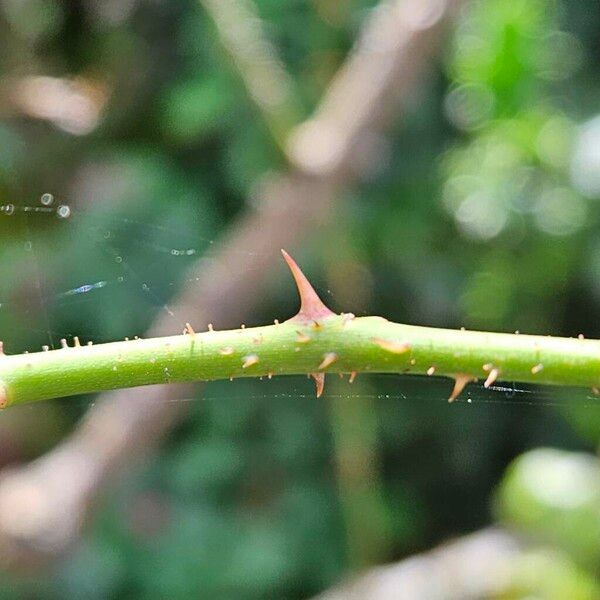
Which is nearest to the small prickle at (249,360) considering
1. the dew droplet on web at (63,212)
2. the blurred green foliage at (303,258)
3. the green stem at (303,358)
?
the green stem at (303,358)

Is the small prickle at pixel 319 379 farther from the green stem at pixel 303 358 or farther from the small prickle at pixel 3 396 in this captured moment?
the small prickle at pixel 3 396

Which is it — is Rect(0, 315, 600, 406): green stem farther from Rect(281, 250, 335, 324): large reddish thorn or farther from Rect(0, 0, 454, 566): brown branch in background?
Rect(0, 0, 454, 566): brown branch in background

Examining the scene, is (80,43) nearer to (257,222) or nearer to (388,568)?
(257,222)

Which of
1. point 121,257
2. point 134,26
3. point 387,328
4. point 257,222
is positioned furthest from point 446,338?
point 134,26

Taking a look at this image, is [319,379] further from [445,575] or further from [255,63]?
[445,575]

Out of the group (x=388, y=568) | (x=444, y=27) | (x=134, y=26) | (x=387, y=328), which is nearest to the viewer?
(x=387, y=328)

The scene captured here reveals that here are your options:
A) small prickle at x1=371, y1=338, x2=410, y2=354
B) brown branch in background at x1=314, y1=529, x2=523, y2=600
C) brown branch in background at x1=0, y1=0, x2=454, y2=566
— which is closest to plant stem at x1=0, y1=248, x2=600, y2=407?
small prickle at x1=371, y1=338, x2=410, y2=354

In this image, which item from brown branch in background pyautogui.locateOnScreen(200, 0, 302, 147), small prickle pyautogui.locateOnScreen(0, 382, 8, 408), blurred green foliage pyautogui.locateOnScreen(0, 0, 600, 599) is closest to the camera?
small prickle pyautogui.locateOnScreen(0, 382, 8, 408)
